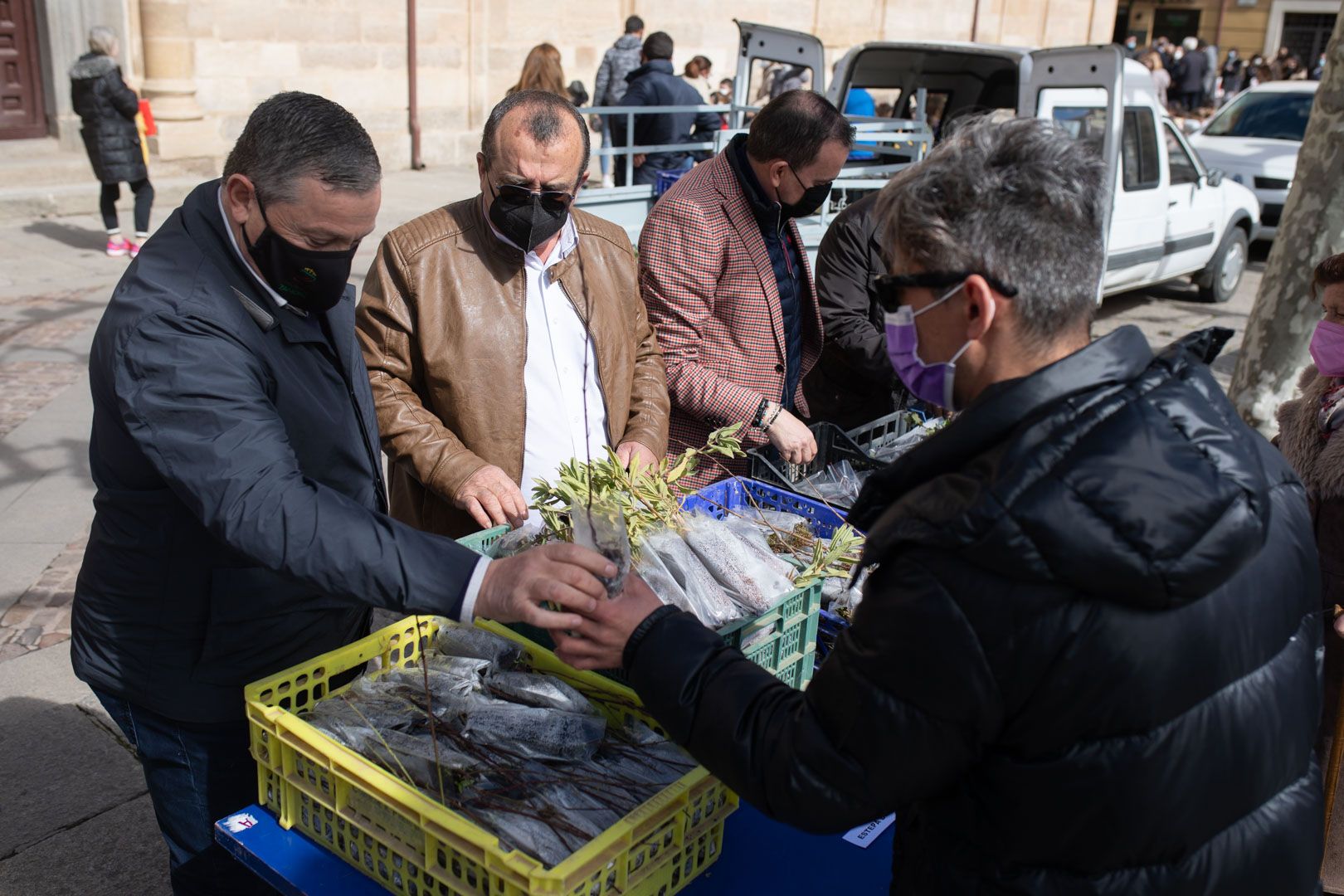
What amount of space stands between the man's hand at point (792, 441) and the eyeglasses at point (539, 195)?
93 cm

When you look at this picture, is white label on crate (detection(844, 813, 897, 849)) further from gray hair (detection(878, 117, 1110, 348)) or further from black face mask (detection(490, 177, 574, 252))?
black face mask (detection(490, 177, 574, 252))

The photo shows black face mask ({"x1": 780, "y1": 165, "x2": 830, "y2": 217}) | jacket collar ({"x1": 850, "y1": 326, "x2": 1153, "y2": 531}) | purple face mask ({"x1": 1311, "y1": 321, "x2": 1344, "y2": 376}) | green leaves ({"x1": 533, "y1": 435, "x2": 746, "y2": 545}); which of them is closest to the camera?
jacket collar ({"x1": 850, "y1": 326, "x2": 1153, "y2": 531})

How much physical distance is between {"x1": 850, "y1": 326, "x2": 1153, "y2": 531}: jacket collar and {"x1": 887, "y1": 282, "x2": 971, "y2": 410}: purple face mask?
10cm

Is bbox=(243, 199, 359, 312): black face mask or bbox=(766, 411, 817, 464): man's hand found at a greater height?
bbox=(243, 199, 359, 312): black face mask

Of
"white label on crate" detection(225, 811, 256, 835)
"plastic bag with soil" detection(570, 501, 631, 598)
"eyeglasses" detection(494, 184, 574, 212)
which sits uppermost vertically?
"eyeglasses" detection(494, 184, 574, 212)

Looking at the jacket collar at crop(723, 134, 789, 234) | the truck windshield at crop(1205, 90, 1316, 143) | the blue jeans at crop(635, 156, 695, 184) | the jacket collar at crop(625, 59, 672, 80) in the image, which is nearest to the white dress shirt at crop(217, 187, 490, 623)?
the jacket collar at crop(723, 134, 789, 234)

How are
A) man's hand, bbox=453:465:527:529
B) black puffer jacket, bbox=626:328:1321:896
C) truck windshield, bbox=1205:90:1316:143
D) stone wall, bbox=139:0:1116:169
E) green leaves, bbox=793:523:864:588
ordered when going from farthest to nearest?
1. truck windshield, bbox=1205:90:1316:143
2. stone wall, bbox=139:0:1116:169
3. man's hand, bbox=453:465:527:529
4. green leaves, bbox=793:523:864:588
5. black puffer jacket, bbox=626:328:1321:896

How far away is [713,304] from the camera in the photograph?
3.70 m

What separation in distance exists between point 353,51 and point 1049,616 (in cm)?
1472

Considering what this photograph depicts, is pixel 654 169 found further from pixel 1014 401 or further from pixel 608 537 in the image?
pixel 1014 401

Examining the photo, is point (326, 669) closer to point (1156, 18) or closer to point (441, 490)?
point (441, 490)

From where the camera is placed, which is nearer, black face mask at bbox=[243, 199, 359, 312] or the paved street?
black face mask at bbox=[243, 199, 359, 312]

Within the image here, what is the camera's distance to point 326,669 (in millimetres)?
2146

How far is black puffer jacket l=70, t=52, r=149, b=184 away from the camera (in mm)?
9969
